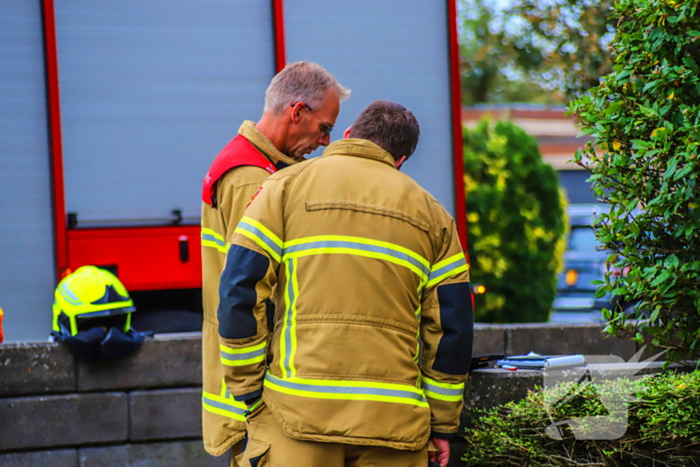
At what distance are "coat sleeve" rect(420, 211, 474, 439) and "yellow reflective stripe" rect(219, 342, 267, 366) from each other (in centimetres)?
57

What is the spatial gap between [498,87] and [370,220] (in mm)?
30356

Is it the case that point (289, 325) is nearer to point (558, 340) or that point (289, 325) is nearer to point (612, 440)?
point (612, 440)

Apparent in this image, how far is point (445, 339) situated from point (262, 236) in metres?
0.70

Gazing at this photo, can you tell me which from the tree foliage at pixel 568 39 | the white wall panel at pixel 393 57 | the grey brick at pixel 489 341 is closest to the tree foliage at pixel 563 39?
the tree foliage at pixel 568 39

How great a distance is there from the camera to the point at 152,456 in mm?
4172

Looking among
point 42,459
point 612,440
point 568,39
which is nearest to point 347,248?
point 612,440

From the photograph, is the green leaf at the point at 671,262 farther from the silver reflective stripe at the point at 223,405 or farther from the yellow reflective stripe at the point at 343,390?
the silver reflective stripe at the point at 223,405

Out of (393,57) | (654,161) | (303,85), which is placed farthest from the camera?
(393,57)

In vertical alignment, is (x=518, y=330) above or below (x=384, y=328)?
below

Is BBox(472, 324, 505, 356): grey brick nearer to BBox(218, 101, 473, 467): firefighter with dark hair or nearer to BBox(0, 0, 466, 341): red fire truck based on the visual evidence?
BBox(0, 0, 466, 341): red fire truck

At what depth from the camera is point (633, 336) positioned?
3555 mm

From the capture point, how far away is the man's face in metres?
2.83

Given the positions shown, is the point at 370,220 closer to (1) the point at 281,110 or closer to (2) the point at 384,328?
(2) the point at 384,328

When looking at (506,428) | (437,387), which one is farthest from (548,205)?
(437,387)
